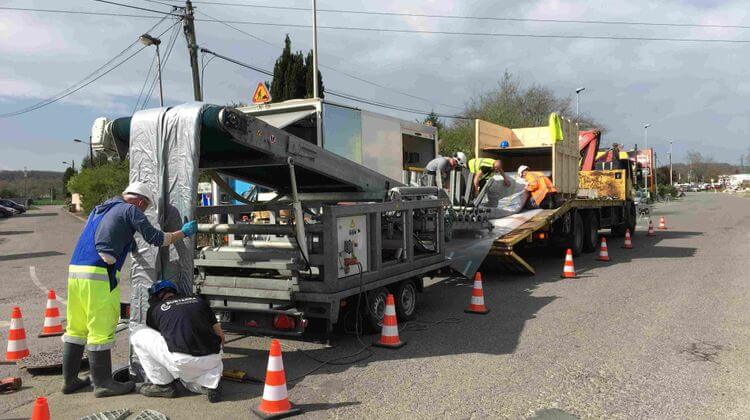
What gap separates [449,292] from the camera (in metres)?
9.08

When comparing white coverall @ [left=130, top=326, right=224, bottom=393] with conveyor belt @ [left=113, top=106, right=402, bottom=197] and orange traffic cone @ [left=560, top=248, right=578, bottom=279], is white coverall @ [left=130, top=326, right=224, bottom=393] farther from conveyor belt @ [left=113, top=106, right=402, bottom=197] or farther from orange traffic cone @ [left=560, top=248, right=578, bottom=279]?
orange traffic cone @ [left=560, top=248, right=578, bottom=279]

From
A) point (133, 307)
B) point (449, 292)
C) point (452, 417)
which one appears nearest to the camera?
point (452, 417)

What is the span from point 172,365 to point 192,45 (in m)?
16.0

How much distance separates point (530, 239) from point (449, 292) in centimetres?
226

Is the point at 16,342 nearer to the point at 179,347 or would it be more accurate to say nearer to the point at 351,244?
the point at 179,347

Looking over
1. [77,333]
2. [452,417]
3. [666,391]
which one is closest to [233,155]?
[77,333]

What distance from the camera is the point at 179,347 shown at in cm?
442

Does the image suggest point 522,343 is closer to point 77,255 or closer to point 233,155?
point 233,155

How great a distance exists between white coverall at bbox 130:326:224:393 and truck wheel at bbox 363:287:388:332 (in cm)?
202

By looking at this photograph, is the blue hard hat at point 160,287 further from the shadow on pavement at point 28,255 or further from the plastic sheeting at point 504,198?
the shadow on pavement at point 28,255

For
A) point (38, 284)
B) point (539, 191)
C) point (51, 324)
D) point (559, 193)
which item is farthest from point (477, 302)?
point (38, 284)

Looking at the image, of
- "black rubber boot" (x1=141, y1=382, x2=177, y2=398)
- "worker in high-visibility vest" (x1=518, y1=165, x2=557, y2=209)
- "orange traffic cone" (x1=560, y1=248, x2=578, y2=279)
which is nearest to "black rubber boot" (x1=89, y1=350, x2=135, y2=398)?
"black rubber boot" (x1=141, y1=382, x2=177, y2=398)

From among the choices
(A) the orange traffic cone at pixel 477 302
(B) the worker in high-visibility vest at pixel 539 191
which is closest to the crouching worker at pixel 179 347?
(A) the orange traffic cone at pixel 477 302

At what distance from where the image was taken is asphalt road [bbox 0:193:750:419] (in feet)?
14.3
